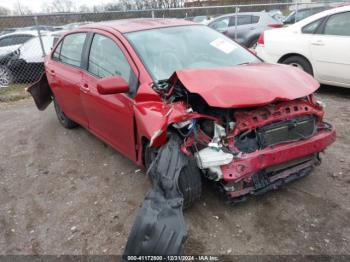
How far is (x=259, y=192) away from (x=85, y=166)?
7.76ft

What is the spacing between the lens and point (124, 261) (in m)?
2.58

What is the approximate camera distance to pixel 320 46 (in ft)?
20.8

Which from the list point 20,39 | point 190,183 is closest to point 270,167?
point 190,183

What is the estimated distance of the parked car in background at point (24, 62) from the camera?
33.2ft

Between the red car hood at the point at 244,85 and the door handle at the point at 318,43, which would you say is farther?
the door handle at the point at 318,43

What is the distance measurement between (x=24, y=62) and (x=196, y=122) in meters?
8.39

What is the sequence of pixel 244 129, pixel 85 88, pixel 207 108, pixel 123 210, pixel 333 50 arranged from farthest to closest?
pixel 333 50 → pixel 85 88 → pixel 123 210 → pixel 207 108 → pixel 244 129

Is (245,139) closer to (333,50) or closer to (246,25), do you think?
(333,50)

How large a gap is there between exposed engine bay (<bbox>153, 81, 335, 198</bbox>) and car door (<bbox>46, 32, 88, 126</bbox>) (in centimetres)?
185

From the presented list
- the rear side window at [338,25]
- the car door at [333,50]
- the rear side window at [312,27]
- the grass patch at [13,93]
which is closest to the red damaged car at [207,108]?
the car door at [333,50]

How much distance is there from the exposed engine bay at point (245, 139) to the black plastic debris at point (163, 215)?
0.15 metres

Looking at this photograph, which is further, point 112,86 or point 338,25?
point 338,25

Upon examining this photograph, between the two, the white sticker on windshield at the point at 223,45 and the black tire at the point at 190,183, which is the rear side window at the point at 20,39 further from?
the black tire at the point at 190,183

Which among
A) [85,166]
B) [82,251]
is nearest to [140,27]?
[85,166]
